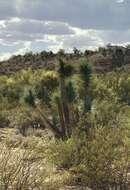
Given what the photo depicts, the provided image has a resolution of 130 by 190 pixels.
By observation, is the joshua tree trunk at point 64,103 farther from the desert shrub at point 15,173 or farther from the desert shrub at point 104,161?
the desert shrub at point 15,173

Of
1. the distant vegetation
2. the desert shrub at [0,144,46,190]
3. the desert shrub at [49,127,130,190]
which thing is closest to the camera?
the desert shrub at [0,144,46,190]

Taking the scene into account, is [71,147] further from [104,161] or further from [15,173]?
[15,173]

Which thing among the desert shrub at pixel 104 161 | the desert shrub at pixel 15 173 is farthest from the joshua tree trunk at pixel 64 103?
the desert shrub at pixel 15 173

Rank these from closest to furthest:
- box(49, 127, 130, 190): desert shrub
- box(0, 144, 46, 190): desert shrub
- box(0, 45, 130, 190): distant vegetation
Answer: box(0, 144, 46, 190): desert shrub < box(0, 45, 130, 190): distant vegetation < box(49, 127, 130, 190): desert shrub

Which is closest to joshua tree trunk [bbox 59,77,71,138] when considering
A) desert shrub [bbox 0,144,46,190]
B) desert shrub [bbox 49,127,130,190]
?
desert shrub [bbox 49,127,130,190]

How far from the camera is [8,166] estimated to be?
1010cm

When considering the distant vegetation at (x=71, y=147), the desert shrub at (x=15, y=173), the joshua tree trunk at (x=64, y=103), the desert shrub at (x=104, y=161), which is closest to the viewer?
the desert shrub at (x=15, y=173)

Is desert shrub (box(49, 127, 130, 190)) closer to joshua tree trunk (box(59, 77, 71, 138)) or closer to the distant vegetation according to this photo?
the distant vegetation

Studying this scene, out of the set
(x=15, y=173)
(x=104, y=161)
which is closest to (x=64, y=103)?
(x=104, y=161)

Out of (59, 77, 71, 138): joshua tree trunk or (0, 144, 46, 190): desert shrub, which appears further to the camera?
(59, 77, 71, 138): joshua tree trunk

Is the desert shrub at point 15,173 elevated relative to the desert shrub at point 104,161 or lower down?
elevated

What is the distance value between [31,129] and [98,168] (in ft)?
62.3

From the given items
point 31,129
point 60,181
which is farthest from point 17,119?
point 60,181

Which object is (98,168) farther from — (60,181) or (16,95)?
(16,95)
